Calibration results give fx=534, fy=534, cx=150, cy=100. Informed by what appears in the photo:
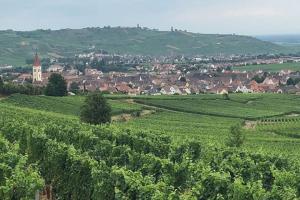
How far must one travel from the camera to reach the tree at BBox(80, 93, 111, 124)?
6412cm

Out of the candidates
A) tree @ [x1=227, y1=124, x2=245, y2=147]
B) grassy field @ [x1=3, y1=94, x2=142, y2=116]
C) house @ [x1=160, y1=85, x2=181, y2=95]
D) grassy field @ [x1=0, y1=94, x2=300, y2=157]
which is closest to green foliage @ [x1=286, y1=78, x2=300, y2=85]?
house @ [x1=160, y1=85, x2=181, y2=95]

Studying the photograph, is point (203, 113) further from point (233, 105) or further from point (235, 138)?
point (235, 138)

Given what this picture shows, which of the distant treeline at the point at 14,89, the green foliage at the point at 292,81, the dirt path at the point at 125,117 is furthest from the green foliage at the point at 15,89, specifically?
the green foliage at the point at 292,81

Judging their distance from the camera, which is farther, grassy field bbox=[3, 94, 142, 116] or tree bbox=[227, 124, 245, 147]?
grassy field bbox=[3, 94, 142, 116]

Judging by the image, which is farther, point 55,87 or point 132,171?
point 55,87

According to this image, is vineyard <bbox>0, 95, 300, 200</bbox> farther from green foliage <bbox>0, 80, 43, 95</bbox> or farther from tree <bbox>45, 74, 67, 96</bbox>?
tree <bbox>45, 74, 67, 96</bbox>

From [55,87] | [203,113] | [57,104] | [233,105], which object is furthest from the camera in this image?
[233,105]

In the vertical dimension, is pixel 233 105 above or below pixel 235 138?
below

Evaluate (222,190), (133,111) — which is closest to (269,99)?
(133,111)

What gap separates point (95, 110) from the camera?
6425 cm

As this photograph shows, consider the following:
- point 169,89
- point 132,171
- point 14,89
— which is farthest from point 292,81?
point 132,171

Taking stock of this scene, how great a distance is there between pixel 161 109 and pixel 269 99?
102 feet

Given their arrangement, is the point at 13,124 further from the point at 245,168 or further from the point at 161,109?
the point at 161,109

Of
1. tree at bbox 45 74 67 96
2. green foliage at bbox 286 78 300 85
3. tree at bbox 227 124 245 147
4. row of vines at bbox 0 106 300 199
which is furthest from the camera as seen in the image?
green foliage at bbox 286 78 300 85
